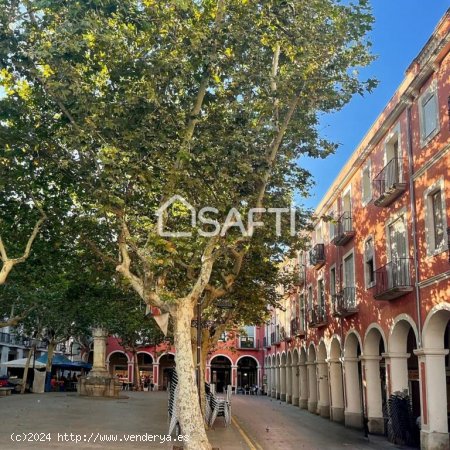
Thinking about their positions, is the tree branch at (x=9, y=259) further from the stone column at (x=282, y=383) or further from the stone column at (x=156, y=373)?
the stone column at (x=156, y=373)

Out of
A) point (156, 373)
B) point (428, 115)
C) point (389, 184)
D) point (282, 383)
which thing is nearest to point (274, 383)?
point (282, 383)

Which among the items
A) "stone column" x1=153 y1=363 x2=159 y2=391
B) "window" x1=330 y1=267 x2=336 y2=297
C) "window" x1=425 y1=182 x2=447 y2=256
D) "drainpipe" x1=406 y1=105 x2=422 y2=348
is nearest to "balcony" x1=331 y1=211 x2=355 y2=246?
"window" x1=330 y1=267 x2=336 y2=297

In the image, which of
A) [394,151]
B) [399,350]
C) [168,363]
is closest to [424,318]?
[399,350]

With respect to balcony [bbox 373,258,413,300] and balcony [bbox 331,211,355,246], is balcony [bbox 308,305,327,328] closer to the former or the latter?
balcony [bbox 331,211,355,246]

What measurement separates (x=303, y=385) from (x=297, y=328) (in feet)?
11.4

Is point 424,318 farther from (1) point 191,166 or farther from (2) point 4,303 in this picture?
(2) point 4,303

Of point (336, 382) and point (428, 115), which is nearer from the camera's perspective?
point (428, 115)

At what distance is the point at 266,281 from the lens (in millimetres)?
22641

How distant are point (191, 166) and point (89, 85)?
9.41 ft

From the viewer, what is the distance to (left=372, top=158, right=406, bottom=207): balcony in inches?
701

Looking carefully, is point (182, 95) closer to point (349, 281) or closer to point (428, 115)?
point (428, 115)

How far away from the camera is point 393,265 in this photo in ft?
58.8

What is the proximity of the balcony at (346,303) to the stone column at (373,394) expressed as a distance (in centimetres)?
206

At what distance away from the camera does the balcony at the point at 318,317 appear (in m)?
27.9
